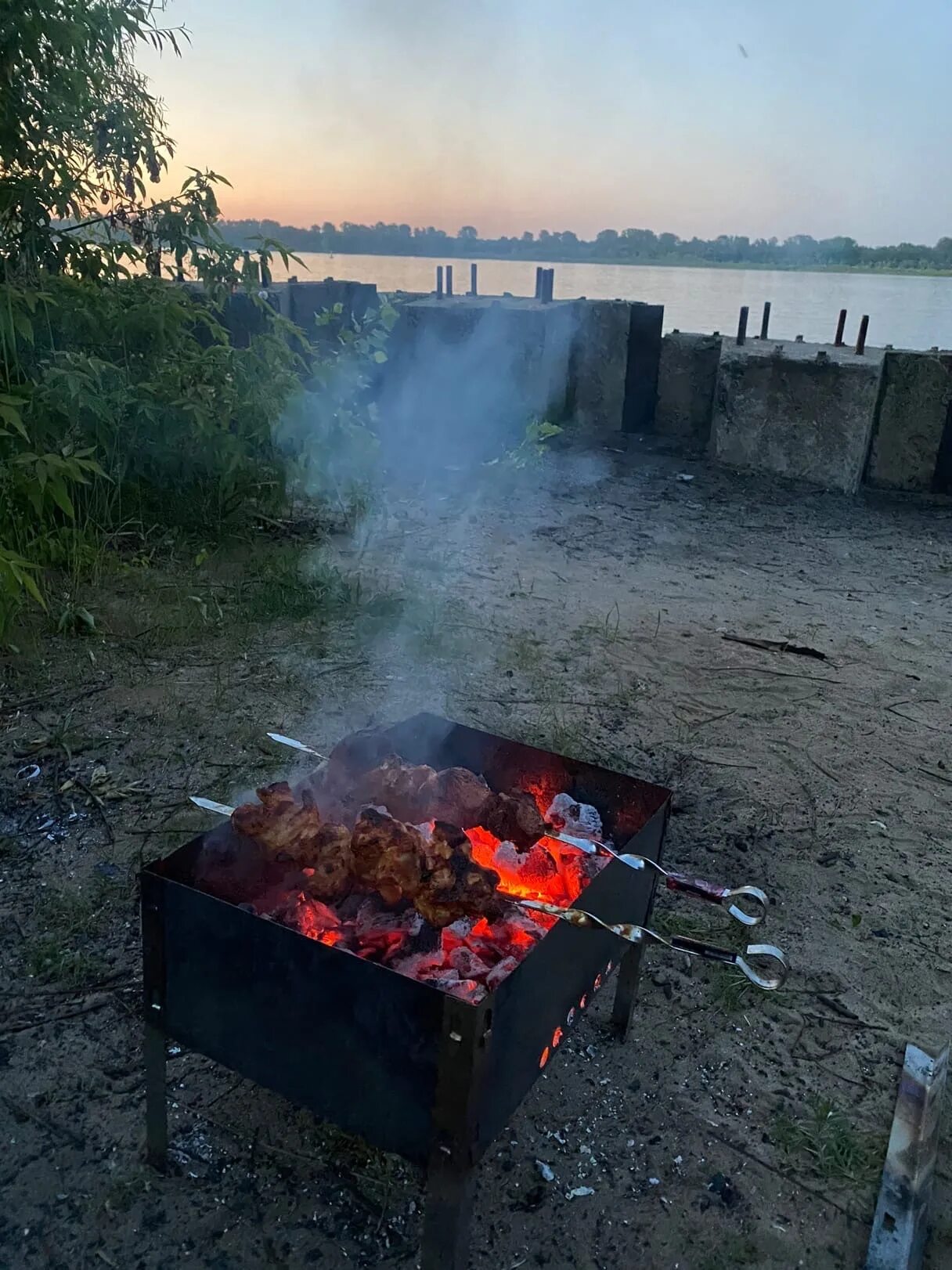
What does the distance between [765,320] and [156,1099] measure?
942 centimetres

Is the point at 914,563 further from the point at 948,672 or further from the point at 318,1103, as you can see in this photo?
the point at 318,1103

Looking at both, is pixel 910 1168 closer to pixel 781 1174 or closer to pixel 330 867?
pixel 781 1174

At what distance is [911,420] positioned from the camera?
832 centimetres

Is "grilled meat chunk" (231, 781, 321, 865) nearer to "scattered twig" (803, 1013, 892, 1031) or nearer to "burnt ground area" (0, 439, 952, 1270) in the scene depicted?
"burnt ground area" (0, 439, 952, 1270)

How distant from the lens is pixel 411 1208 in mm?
2217

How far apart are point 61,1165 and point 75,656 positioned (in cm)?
311

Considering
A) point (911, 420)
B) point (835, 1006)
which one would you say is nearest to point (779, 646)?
point (835, 1006)

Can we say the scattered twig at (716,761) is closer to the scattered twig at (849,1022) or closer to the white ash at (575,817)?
the scattered twig at (849,1022)

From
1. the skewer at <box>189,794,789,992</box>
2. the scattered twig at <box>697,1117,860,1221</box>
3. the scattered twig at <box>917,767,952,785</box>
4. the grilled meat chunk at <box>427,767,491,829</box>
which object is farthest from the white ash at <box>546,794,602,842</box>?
the scattered twig at <box>917,767,952,785</box>

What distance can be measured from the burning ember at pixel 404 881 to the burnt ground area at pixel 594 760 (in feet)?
2.10

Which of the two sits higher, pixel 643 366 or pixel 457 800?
pixel 643 366

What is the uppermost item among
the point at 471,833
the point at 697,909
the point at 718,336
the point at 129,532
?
the point at 718,336

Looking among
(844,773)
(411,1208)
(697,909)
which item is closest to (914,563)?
(844,773)

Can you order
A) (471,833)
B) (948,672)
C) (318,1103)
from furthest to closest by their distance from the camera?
1. (948,672)
2. (471,833)
3. (318,1103)
